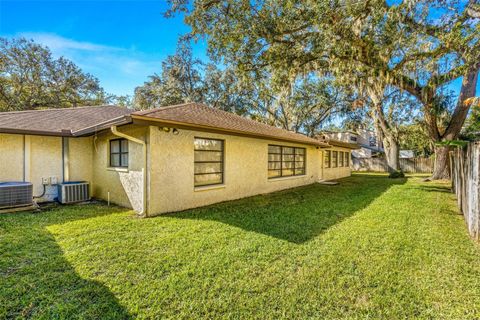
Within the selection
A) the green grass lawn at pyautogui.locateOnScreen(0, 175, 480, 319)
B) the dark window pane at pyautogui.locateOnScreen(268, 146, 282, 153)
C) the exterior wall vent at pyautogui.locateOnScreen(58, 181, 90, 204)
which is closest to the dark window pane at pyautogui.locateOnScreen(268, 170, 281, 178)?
the dark window pane at pyautogui.locateOnScreen(268, 146, 282, 153)

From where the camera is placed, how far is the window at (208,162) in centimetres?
696

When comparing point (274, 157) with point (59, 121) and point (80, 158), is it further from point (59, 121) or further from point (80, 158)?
point (59, 121)

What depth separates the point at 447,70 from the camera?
8.13 metres

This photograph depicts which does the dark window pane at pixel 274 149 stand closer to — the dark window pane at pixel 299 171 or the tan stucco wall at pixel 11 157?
the dark window pane at pixel 299 171

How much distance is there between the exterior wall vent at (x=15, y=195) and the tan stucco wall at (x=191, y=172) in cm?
361

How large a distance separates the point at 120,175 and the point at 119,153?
30.0 inches

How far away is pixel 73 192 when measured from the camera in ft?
23.7

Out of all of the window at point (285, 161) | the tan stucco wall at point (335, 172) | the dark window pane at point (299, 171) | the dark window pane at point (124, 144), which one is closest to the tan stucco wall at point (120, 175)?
the dark window pane at point (124, 144)

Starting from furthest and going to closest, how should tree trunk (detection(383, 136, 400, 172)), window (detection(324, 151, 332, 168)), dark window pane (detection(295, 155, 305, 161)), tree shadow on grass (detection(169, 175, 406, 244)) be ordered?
tree trunk (detection(383, 136, 400, 172)) → window (detection(324, 151, 332, 168)) → dark window pane (detection(295, 155, 305, 161)) → tree shadow on grass (detection(169, 175, 406, 244))

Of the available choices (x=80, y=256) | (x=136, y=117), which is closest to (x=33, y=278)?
(x=80, y=256)

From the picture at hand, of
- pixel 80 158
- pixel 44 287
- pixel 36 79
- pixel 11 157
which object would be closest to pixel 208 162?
pixel 80 158

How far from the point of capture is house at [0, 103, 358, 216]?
19.3 ft

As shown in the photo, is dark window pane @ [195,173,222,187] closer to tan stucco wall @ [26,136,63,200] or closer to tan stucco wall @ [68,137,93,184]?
tan stucco wall @ [68,137,93,184]

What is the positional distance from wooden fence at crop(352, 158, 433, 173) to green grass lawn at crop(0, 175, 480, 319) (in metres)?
20.5
